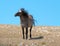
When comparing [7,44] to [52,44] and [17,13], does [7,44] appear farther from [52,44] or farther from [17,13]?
[17,13]

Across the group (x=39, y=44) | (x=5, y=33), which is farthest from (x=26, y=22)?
(x=39, y=44)

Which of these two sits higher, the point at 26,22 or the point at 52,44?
the point at 26,22

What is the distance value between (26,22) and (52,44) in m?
4.89

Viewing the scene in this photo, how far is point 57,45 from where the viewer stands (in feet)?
61.3

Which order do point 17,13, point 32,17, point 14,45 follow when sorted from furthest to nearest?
point 32,17 < point 17,13 < point 14,45

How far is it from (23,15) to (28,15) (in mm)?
667

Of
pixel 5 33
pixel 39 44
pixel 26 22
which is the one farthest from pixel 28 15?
pixel 39 44

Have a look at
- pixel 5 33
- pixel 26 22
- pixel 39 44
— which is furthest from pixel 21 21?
pixel 39 44

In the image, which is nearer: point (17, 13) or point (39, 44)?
point (39, 44)

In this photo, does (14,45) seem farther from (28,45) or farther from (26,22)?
(26,22)

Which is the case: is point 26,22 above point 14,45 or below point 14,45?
above

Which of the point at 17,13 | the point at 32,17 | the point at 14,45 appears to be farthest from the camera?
the point at 32,17

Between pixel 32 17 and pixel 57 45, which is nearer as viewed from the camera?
pixel 57 45

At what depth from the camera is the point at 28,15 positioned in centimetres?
2327
